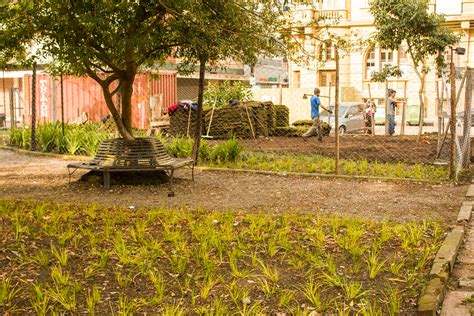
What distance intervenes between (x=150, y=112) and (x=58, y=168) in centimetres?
1056

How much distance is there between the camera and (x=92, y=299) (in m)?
5.00

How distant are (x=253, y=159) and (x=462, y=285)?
361 inches

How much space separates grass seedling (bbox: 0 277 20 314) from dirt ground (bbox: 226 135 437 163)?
11231 millimetres

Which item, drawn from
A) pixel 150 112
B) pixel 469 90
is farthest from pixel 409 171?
pixel 150 112

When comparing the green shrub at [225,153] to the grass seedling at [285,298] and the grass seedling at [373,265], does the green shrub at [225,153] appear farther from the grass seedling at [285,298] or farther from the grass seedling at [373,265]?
the grass seedling at [285,298]

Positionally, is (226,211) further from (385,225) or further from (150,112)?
(150,112)

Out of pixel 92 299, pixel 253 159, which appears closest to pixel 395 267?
pixel 92 299

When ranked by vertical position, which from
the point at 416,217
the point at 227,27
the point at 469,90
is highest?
the point at 227,27

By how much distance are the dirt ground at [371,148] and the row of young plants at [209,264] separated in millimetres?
8287

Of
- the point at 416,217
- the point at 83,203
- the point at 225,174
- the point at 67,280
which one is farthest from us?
the point at 225,174

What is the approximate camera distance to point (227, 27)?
1050 cm

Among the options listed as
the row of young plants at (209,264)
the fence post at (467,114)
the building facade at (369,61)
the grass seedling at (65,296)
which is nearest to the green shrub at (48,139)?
the row of young plants at (209,264)

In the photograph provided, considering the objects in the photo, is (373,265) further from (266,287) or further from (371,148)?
(371,148)

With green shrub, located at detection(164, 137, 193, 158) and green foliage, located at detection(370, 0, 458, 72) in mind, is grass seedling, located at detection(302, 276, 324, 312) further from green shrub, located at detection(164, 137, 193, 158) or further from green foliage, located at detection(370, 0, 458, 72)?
green foliage, located at detection(370, 0, 458, 72)
